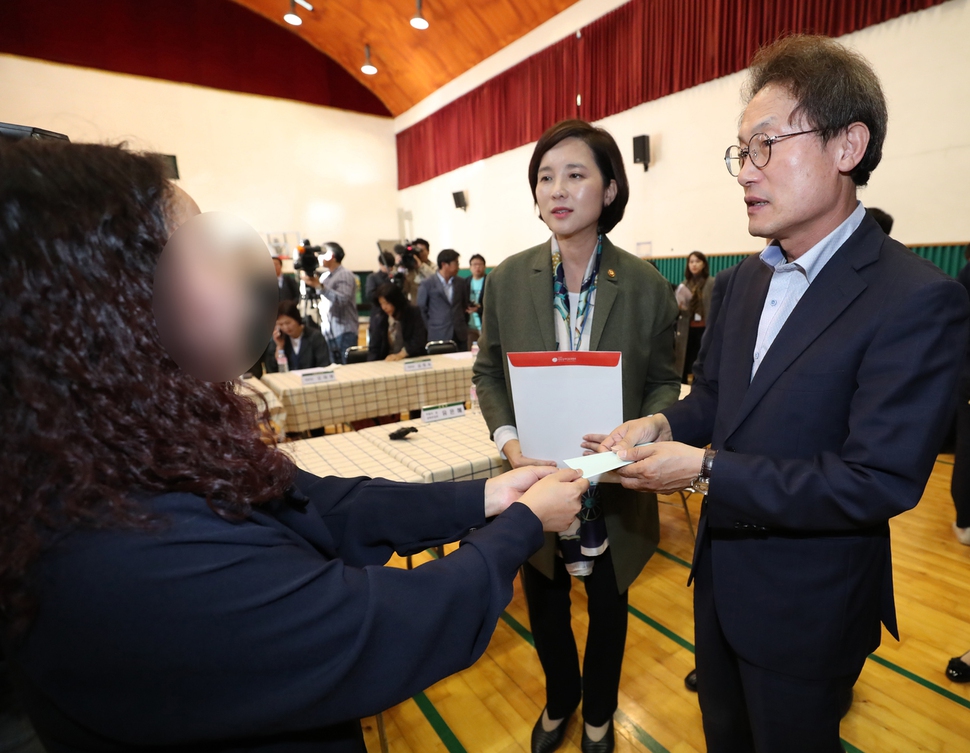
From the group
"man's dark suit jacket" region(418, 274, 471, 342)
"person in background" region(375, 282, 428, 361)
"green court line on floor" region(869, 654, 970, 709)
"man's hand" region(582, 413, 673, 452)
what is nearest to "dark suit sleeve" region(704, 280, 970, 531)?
"man's hand" region(582, 413, 673, 452)

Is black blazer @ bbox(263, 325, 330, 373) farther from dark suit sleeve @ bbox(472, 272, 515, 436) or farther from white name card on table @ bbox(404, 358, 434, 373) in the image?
dark suit sleeve @ bbox(472, 272, 515, 436)

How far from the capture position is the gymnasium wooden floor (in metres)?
1.73

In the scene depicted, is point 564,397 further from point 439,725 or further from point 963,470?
point 963,470

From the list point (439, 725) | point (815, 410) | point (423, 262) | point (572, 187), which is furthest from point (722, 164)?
point (439, 725)

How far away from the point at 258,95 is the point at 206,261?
1320 cm

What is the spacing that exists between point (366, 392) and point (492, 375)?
172cm

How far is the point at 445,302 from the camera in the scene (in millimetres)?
6285

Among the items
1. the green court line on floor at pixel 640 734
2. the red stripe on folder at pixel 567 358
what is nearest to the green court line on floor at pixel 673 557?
the green court line on floor at pixel 640 734

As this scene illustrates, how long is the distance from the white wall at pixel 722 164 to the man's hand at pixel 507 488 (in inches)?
143

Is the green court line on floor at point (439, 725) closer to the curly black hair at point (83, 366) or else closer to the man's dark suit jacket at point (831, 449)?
the man's dark suit jacket at point (831, 449)

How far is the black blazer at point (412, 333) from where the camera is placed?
4398 mm

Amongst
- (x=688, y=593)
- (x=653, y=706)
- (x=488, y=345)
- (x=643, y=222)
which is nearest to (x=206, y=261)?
(x=488, y=345)

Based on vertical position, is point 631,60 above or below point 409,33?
below

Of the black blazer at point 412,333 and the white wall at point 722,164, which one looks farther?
the white wall at point 722,164
